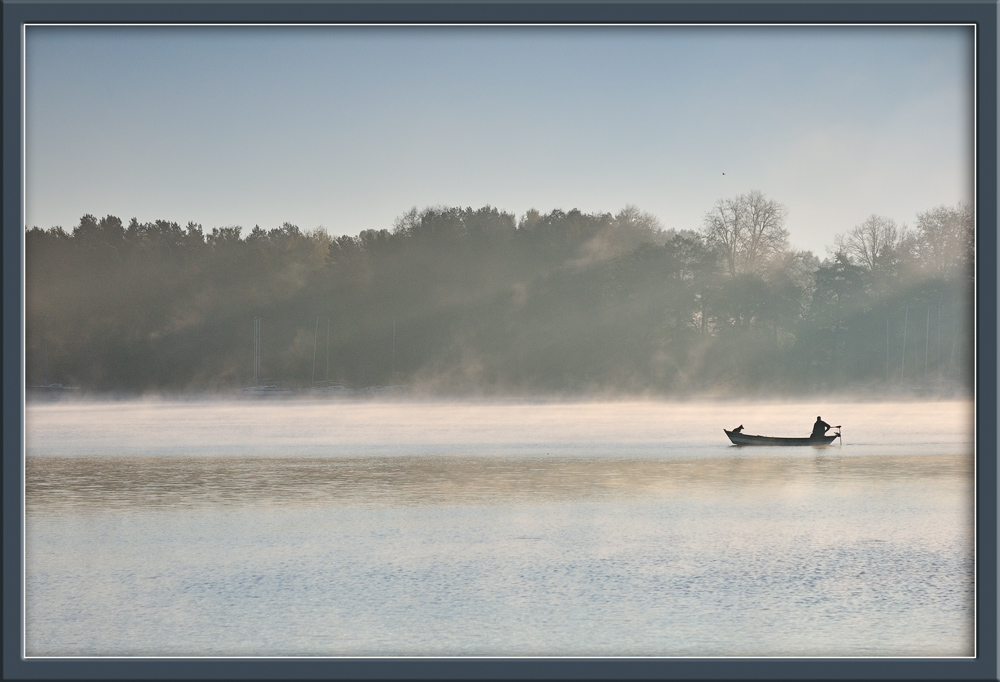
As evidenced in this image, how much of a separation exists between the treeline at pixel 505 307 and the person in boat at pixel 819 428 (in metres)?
1.55

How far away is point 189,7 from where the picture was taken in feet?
12.6

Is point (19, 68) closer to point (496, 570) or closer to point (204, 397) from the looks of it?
point (496, 570)

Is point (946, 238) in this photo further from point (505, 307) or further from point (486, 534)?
point (505, 307)

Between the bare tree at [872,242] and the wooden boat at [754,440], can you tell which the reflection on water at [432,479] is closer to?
the wooden boat at [754,440]

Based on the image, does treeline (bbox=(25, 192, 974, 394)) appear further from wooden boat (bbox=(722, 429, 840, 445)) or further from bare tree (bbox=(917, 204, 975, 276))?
bare tree (bbox=(917, 204, 975, 276))

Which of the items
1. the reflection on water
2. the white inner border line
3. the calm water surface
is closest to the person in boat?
the calm water surface

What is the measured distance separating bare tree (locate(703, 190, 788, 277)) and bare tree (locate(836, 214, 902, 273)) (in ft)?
3.48

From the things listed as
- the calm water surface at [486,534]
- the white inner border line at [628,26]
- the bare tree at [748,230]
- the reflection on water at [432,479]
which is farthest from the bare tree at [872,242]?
the white inner border line at [628,26]

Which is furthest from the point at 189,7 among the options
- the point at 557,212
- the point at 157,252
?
the point at 157,252

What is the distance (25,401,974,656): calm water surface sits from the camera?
565 centimetres

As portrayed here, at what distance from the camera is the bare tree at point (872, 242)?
32.3ft

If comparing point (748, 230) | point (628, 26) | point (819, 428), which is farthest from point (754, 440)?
point (628, 26)

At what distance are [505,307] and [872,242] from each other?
651cm

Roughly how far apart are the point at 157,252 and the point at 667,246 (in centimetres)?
754
